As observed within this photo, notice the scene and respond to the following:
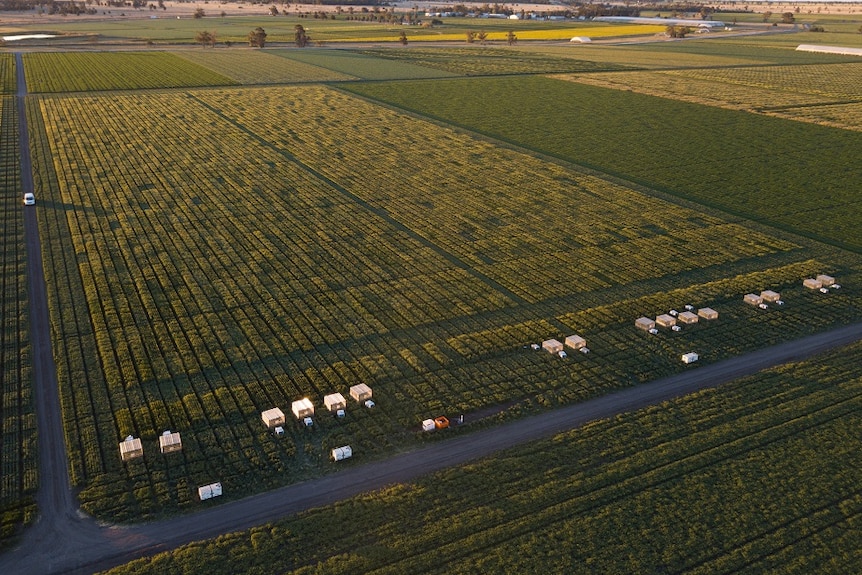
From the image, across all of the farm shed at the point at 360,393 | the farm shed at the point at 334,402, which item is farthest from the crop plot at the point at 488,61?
the farm shed at the point at 334,402

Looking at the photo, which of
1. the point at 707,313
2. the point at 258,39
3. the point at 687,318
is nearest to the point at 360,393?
the point at 687,318

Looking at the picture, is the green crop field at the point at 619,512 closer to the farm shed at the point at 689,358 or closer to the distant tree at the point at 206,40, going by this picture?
the farm shed at the point at 689,358

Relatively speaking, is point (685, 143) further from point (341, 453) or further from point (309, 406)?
point (341, 453)

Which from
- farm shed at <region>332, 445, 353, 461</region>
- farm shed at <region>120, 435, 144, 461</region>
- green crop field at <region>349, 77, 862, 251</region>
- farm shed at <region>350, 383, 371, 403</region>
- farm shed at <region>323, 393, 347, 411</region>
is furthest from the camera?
green crop field at <region>349, 77, 862, 251</region>

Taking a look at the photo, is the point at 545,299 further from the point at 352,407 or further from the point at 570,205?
the point at 570,205

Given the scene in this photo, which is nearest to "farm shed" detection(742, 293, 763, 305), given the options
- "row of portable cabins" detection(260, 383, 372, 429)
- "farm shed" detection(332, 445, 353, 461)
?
"row of portable cabins" detection(260, 383, 372, 429)

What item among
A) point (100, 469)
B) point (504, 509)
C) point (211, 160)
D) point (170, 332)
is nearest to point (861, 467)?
point (504, 509)

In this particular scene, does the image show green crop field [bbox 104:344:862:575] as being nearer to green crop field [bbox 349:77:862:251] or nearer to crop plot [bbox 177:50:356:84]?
green crop field [bbox 349:77:862:251]
